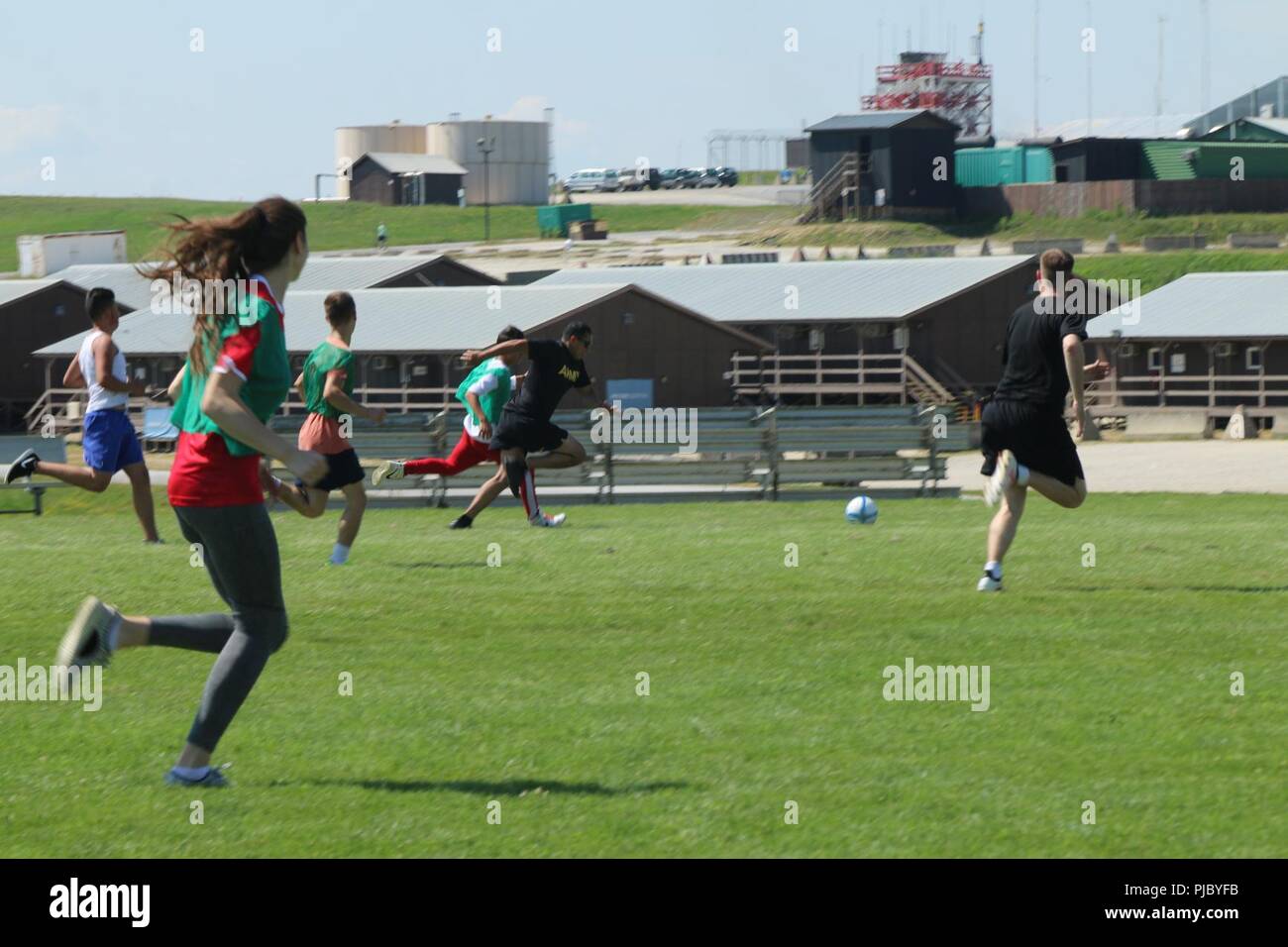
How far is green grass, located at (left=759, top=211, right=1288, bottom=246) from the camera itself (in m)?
84.4

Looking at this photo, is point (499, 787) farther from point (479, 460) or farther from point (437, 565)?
point (479, 460)

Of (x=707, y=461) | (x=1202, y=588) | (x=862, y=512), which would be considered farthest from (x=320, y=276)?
(x=1202, y=588)

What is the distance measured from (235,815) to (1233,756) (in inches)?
140

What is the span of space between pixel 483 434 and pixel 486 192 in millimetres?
105323

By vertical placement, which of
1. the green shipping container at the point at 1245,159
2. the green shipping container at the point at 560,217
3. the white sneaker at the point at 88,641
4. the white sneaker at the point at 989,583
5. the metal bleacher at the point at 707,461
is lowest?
the metal bleacher at the point at 707,461

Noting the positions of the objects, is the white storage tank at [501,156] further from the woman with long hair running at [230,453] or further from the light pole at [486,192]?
the woman with long hair running at [230,453]

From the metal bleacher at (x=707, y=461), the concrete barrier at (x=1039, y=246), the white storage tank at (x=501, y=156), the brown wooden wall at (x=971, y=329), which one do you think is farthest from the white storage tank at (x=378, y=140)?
the metal bleacher at (x=707, y=461)

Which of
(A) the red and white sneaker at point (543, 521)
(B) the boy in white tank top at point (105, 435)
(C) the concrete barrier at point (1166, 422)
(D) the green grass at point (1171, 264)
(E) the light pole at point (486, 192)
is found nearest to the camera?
(B) the boy in white tank top at point (105, 435)

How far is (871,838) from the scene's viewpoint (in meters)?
5.91

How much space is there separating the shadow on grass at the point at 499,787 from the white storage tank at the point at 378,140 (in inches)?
5285

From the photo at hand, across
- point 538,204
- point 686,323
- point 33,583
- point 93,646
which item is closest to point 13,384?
point 686,323

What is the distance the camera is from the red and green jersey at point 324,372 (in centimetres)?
1238

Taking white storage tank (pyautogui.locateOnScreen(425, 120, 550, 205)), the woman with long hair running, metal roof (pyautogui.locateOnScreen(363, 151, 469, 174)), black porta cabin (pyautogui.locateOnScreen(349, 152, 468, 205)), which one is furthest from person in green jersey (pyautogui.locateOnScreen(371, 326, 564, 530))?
white storage tank (pyautogui.locateOnScreen(425, 120, 550, 205))
